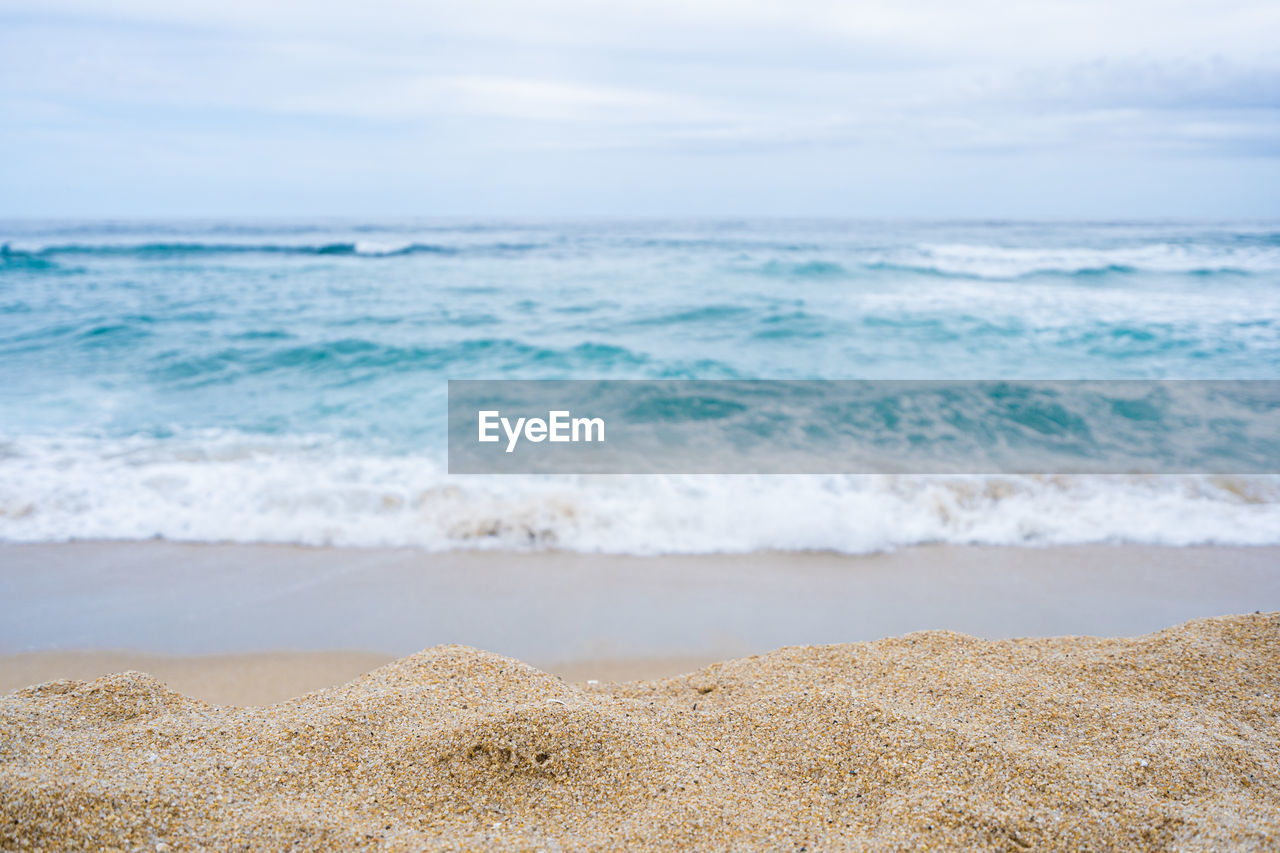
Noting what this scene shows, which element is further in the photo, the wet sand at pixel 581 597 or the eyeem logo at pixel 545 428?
the eyeem logo at pixel 545 428

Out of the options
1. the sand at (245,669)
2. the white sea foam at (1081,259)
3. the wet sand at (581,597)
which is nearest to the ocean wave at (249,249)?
the white sea foam at (1081,259)

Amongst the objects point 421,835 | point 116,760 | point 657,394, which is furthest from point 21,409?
point 421,835

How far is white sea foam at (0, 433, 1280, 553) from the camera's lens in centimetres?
466

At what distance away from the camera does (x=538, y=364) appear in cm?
1023

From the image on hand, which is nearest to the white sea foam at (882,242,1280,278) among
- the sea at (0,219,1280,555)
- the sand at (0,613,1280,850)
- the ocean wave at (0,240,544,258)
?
the sea at (0,219,1280,555)

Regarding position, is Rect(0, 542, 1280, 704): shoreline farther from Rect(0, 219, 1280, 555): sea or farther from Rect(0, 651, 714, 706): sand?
Rect(0, 219, 1280, 555): sea

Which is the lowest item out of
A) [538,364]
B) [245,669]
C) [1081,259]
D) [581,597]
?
[245,669]

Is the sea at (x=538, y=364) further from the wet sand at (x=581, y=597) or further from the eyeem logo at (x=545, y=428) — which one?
the eyeem logo at (x=545, y=428)

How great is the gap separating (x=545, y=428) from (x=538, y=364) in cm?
278

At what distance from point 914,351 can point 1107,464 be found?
189 inches

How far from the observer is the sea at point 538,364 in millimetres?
4848

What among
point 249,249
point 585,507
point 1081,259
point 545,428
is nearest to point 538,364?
point 545,428

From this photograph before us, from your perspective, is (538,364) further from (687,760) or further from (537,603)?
(687,760)

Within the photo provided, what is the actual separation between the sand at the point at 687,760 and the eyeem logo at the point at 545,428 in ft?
14.9
